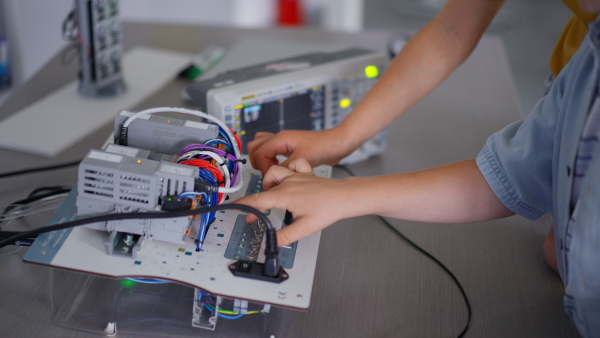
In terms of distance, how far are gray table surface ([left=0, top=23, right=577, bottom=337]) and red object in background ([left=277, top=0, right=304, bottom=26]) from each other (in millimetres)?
2109

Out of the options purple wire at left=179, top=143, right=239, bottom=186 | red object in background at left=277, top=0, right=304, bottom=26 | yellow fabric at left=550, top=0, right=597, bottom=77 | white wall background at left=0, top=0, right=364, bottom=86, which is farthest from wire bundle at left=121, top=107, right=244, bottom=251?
red object in background at left=277, top=0, right=304, bottom=26

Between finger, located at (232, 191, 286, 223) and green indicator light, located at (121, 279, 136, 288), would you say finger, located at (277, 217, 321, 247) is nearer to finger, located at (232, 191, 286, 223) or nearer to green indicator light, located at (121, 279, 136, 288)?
finger, located at (232, 191, 286, 223)

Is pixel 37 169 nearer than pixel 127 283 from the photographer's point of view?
No

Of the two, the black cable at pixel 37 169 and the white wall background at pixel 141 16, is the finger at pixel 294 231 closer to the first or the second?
the black cable at pixel 37 169

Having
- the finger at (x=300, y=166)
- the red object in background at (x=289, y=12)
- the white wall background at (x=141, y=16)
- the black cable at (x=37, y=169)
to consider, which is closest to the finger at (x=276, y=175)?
the finger at (x=300, y=166)

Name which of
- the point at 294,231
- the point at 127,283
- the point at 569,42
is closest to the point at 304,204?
the point at 294,231

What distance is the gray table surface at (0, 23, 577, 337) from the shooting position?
774mm

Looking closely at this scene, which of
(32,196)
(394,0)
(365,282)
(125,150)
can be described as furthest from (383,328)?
(394,0)

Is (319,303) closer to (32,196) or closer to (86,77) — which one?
(32,196)

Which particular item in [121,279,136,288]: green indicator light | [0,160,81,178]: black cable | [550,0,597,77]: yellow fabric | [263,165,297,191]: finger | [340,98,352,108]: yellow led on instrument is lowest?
[0,160,81,178]: black cable

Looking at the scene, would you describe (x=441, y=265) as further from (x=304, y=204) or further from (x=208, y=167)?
(x=208, y=167)

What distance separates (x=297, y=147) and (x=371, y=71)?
11.5 inches

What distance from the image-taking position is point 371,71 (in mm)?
1133

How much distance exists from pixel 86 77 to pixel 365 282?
84 cm
